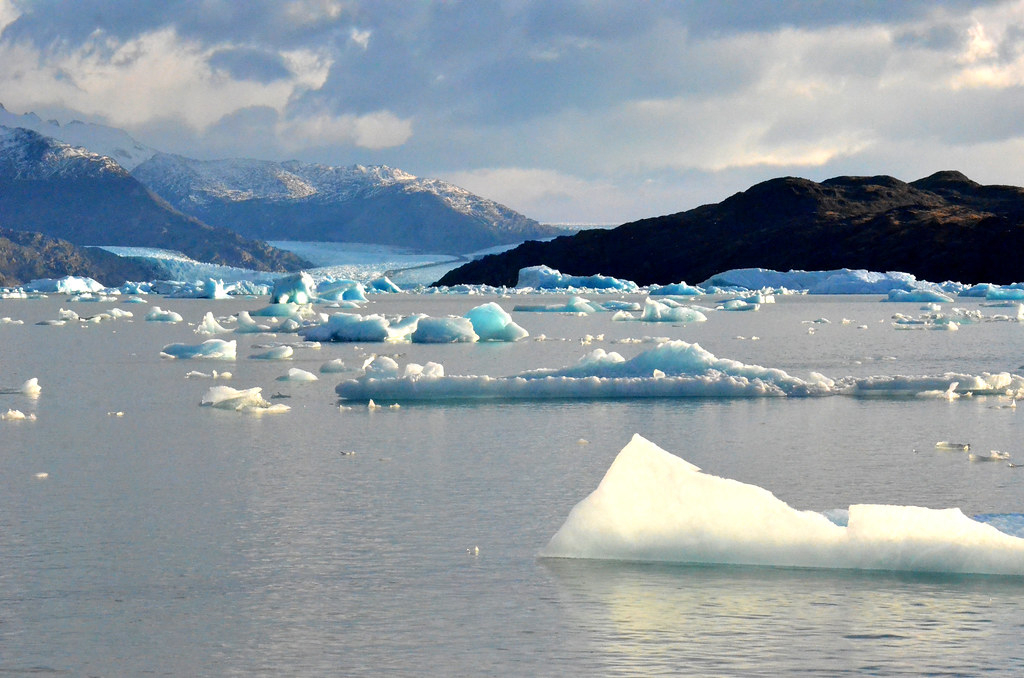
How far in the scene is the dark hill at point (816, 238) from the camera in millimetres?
115750

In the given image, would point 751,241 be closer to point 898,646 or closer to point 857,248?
point 857,248

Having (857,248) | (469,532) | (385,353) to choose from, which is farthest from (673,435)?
(857,248)

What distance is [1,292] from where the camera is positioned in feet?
305

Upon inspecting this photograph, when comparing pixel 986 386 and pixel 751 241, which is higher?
pixel 751 241

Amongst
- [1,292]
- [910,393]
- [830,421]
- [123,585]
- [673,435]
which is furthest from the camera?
[1,292]

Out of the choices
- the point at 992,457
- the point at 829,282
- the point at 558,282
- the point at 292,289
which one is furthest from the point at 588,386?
the point at 558,282

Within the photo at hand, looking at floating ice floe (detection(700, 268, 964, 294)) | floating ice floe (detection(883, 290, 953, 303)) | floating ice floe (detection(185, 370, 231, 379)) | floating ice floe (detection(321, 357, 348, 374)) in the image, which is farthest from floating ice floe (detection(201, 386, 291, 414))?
floating ice floe (detection(700, 268, 964, 294))

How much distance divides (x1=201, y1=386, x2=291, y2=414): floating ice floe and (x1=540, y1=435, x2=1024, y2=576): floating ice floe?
22.6 feet

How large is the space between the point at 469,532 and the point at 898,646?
267 cm

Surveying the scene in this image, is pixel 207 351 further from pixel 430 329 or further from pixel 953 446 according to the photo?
pixel 953 446

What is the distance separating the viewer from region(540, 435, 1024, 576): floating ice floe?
234 inches

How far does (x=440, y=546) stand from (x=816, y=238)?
416ft

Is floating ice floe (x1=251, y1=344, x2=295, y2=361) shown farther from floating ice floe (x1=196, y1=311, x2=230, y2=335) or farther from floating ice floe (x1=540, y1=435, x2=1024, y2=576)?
floating ice floe (x1=540, y1=435, x2=1024, y2=576)

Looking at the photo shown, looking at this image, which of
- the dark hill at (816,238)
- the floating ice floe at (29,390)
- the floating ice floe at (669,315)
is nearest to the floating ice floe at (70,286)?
the dark hill at (816,238)
